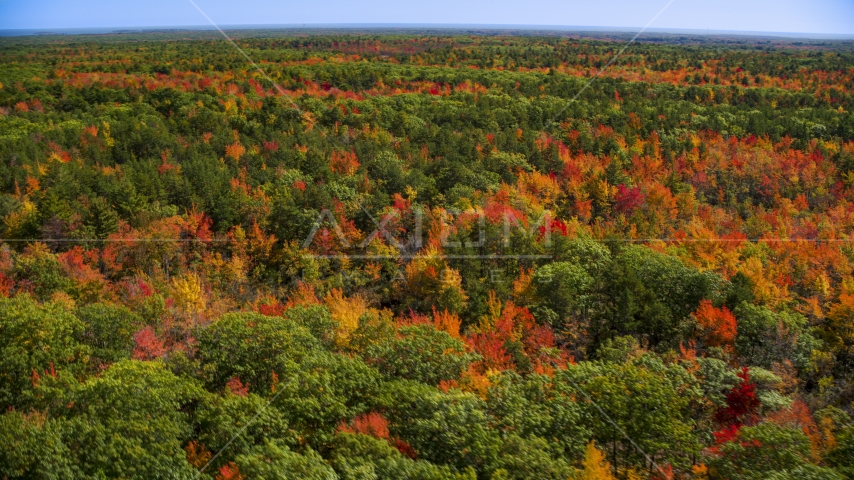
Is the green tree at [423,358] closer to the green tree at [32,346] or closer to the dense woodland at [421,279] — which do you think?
the dense woodland at [421,279]

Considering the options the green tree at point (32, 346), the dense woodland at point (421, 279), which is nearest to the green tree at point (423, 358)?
the dense woodland at point (421, 279)

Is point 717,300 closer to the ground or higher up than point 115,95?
closer to the ground

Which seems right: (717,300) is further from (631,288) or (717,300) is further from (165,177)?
(165,177)

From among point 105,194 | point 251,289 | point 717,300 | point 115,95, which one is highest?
point 115,95

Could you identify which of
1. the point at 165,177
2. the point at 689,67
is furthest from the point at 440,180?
the point at 689,67

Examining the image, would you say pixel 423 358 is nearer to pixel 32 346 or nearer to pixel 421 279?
pixel 32 346

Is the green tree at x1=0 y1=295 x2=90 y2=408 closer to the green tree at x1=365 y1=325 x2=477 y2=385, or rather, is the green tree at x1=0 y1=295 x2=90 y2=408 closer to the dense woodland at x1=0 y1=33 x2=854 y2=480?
the dense woodland at x1=0 y1=33 x2=854 y2=480

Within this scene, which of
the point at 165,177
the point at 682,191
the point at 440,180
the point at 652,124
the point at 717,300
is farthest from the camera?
the point at 652,124

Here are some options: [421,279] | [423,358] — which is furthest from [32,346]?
[421,279]
